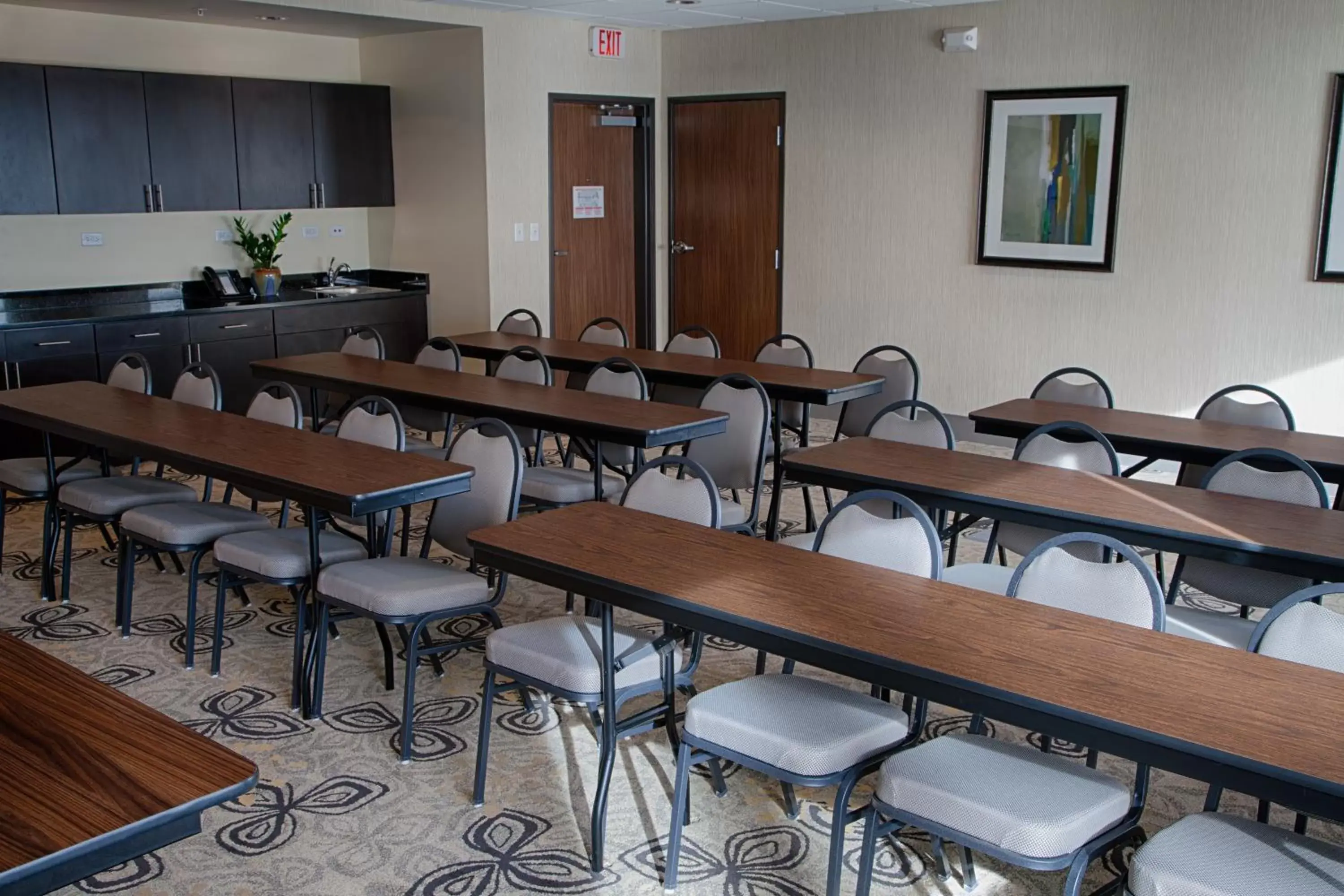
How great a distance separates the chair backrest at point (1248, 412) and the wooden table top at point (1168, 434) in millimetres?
94

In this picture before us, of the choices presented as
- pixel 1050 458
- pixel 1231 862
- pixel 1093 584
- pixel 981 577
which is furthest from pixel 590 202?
pixel 1231 862

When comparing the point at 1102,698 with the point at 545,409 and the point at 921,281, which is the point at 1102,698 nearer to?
the point at 545,409

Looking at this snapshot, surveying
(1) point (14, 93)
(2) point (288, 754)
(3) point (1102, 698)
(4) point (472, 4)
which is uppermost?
(4) point (472, 4)

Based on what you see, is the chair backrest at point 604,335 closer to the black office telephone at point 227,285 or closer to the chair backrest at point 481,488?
the black office telephone at point 227,285

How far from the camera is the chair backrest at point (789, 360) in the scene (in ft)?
21.7

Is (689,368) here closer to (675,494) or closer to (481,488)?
(481,488)

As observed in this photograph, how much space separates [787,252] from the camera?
30.3 ft

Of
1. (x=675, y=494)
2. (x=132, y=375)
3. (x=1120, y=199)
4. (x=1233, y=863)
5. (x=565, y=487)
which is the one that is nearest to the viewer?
(x=1233, y=863)

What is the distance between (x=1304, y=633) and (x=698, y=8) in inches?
255

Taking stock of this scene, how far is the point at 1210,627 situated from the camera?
145 inches

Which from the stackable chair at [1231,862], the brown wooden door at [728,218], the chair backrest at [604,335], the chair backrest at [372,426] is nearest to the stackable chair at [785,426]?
the chair backrest at [604,335]

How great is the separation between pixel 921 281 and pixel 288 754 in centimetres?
577

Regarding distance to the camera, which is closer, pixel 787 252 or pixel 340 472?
pixel 340 472

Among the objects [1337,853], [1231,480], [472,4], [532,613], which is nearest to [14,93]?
[472,4]
